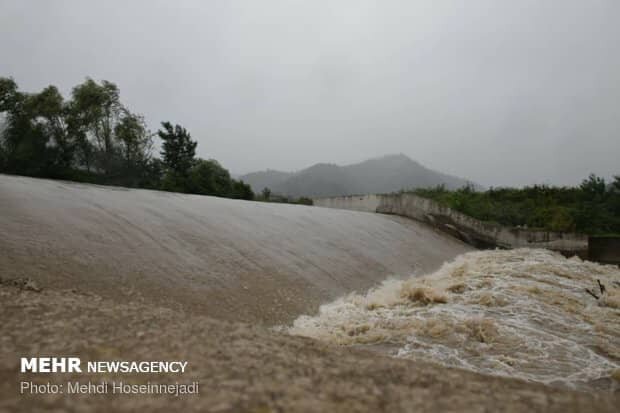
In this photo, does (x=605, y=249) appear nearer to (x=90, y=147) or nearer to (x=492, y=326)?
(x=492, y=326)

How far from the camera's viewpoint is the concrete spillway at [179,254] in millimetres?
2736

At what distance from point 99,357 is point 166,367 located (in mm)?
262

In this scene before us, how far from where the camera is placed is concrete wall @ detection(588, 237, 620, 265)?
27.9 feet

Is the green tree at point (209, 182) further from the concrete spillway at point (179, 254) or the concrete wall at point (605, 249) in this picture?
the concrete wall at point (605, 249)

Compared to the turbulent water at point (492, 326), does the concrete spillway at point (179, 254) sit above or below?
above

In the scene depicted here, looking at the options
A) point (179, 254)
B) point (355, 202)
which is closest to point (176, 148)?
point (355, 202)

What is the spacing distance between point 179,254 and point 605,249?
9646 mm

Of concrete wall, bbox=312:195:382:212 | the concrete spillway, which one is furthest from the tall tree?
the concrete spillway

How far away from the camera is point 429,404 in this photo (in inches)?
43.8

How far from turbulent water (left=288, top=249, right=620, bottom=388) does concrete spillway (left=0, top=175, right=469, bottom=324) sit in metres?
0.48

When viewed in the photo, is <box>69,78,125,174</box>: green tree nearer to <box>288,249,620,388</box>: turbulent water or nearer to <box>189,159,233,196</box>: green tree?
<box>189,159,233,196</box>: green tree

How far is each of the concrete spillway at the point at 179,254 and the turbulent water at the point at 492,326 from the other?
48 centimetres

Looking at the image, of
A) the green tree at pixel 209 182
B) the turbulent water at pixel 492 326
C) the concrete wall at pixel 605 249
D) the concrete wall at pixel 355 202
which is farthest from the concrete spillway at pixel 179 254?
the green tree at pixel 209 182

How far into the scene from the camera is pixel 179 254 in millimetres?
3551
